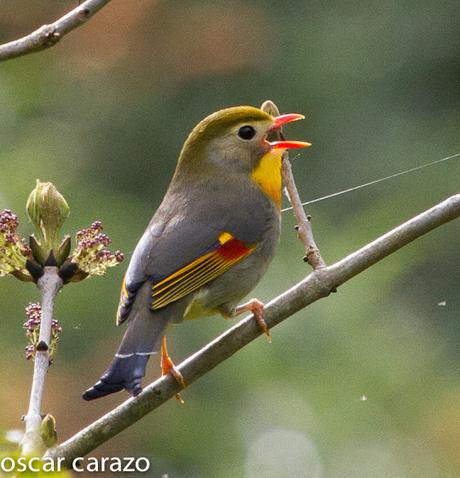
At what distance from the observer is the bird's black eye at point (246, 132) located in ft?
14.4

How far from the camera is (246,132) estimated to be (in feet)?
14.5

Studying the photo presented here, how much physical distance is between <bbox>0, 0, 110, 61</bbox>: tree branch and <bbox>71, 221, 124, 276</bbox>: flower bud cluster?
443mm

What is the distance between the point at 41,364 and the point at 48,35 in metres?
0.79

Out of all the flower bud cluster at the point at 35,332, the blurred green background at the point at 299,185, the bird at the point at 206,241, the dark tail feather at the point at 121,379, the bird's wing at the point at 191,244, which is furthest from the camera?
the blurred green background at the point at 299,185

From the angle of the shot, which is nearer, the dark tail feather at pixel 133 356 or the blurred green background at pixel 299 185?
the dark tail feather at pixel 133 356

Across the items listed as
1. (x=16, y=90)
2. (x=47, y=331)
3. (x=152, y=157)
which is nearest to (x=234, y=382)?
(x=152, y=157)

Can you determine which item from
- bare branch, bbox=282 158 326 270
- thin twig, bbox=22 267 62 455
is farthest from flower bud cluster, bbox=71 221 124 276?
bare branch, bbox=282 158 326 270

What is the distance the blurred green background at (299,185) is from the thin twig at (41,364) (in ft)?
8.54

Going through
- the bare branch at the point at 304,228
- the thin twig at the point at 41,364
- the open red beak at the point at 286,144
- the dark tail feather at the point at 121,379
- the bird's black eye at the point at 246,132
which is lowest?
the thin twig at the point at 41,364

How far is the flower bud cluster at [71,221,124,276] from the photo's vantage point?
2691 mm

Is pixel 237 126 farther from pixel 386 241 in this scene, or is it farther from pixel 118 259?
pixel 118 259

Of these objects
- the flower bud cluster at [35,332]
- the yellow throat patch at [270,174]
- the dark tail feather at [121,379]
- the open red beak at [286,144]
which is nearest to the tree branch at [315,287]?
the dark tail feather at [121,379]

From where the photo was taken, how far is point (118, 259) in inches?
107

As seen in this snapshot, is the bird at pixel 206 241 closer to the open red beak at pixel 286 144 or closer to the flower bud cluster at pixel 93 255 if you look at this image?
the open red beak at pixel 286 144
